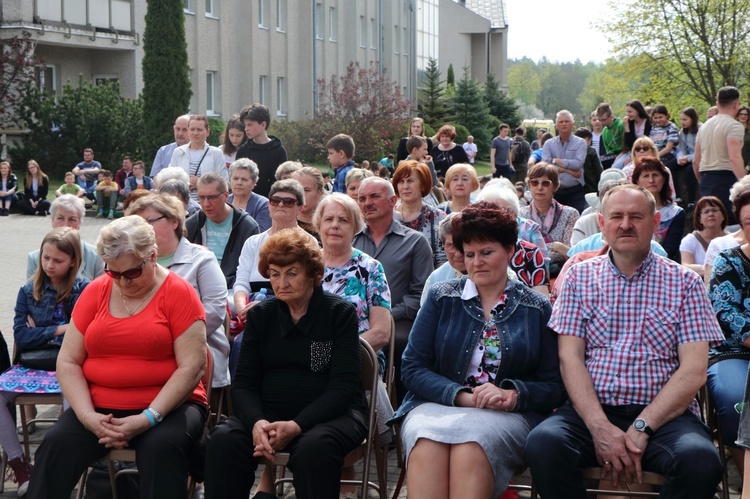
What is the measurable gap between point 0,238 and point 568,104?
17568 cm

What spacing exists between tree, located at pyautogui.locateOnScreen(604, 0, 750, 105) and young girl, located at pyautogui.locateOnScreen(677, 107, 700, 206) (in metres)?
14.9

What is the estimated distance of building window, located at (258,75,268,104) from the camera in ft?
133

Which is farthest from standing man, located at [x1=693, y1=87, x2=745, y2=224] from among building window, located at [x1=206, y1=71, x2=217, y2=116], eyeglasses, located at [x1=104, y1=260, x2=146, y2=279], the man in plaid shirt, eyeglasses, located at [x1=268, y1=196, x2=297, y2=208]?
building window, located at [x1=206, y1=71, x2=217, y2=116]

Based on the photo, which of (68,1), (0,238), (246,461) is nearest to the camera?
(246,461)

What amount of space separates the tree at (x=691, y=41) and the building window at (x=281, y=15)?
54.4 ft

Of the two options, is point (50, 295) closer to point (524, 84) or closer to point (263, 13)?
point (263, 13)

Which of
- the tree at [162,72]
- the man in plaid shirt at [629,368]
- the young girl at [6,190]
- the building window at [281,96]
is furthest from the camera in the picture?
the building window at [281,96]

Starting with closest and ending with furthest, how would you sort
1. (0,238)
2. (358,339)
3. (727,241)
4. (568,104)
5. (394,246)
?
1. (358,339)
2. (727,241)
3. (394,246)
4. (0,238)
5. (568,104)

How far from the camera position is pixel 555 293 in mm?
5805

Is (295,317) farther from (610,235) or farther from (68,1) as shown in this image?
(68,1)

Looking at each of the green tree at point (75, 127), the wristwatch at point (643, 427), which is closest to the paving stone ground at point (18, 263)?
the wristwatch at point (643, 427)

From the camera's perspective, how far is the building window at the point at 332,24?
46.6 m

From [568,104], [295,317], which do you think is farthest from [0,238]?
[568,104]

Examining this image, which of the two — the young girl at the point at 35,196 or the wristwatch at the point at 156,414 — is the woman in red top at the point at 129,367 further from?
the young girl at the point at 35,196
